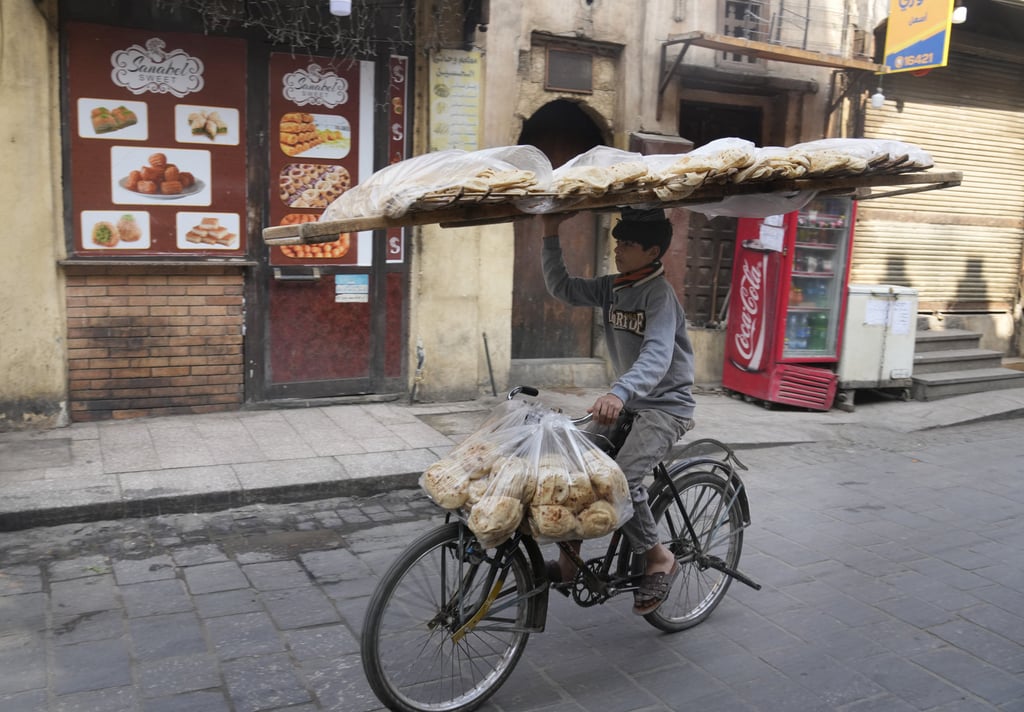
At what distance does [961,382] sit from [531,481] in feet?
27.1

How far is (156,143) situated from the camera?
719 centimetres

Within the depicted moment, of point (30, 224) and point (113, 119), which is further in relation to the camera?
point (113, 119)

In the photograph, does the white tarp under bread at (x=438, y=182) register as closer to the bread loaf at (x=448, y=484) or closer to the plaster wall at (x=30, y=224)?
the bread loaf at (x=448, y=484)

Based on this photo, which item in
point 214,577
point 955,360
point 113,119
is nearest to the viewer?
point 214,577

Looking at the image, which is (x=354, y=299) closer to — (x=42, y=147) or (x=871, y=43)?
(x=42, y=147)

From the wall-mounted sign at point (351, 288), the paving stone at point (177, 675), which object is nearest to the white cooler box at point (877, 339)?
the wall-mounted sign at point (351, 288)

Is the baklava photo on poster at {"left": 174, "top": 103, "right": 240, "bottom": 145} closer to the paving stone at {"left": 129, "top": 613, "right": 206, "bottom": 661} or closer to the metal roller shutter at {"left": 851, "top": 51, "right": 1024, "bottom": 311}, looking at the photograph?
the paving stone at {"left": 129, "top": 613, "right": 206, "bottom": 661}

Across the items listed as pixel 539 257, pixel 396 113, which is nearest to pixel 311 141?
pixel 396 113

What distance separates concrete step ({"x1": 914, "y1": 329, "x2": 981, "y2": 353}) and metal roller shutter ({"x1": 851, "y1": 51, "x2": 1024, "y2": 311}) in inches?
26.0

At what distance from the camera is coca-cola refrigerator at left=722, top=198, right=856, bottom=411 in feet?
29.7

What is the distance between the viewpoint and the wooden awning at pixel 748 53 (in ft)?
28.2

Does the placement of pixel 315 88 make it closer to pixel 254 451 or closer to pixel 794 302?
pixel 254 451

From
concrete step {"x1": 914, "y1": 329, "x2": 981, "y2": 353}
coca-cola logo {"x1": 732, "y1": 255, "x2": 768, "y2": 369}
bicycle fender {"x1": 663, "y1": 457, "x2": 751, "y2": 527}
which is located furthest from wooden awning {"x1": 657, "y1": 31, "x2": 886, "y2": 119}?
bicycle fender {"x1": 663, "y1": 457, "x2": 751, "y2": 527}

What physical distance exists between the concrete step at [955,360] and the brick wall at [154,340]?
7409 mm
